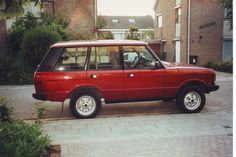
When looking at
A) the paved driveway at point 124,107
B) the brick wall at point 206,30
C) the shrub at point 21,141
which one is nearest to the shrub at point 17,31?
the paved driveway at point 124,107

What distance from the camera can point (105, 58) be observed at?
9.59 metres

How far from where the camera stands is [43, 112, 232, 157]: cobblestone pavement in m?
6.47

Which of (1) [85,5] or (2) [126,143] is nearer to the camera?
(2) [126,143]

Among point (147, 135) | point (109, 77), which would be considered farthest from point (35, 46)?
point (147, 135)

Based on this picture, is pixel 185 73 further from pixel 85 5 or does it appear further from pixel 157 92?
pixel 85 5

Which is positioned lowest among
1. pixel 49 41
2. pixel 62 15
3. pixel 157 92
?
pixel 157 92

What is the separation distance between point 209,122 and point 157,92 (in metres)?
1.71

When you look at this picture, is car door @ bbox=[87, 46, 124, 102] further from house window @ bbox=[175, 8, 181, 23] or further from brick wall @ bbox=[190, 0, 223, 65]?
house window @ bbox=[175, 8, 181, 23]

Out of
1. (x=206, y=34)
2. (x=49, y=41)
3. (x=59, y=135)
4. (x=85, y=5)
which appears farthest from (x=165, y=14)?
(x=59, y=135)

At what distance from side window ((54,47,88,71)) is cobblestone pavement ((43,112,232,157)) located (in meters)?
1.35

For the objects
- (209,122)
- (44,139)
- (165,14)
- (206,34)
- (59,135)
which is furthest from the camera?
(165,14)

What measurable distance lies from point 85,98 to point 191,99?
2844 millimetres

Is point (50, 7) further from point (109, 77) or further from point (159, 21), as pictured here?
point (159, 21)

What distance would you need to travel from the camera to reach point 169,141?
7.08 meters
